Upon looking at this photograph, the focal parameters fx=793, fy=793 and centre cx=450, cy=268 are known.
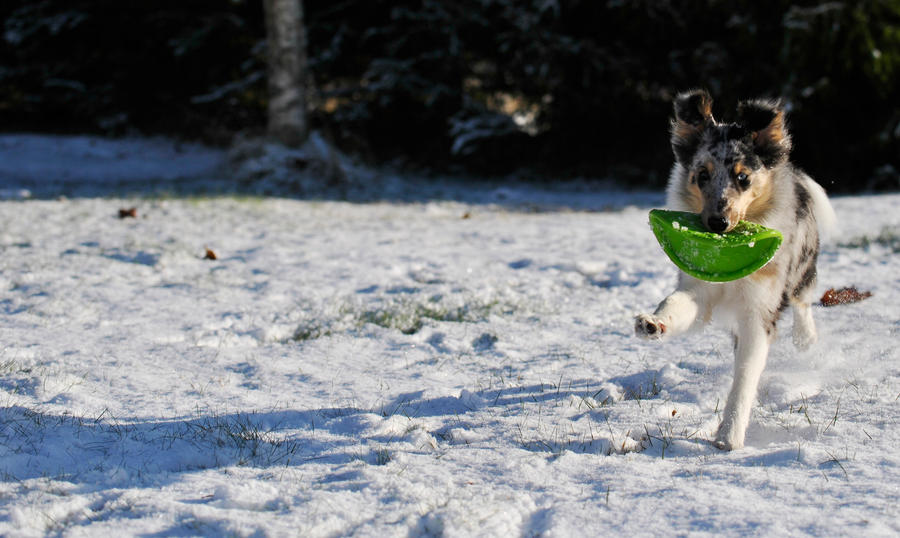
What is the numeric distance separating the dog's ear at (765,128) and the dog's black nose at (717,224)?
0.59 m

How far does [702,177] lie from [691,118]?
0.48 metres

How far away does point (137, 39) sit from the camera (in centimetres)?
1675

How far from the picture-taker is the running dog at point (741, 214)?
3.88 m

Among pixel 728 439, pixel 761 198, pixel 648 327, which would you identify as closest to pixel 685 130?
pixel 761 198

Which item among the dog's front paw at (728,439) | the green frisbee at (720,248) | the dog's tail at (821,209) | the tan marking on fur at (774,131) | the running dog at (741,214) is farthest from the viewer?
the dog's tail at (821,209)

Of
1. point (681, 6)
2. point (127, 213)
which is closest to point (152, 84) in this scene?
point (127, 213)

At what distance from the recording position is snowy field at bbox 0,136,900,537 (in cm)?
296

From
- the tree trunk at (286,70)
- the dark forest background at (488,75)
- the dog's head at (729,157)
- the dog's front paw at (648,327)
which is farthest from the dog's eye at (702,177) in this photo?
the tree trunk at (286,70)

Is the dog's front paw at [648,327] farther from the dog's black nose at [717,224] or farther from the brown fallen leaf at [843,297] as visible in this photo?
the brown fallen leaf at [843,297]

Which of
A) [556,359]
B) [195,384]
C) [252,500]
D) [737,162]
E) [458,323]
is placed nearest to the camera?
[252,500]

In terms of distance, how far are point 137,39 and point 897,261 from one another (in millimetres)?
15057

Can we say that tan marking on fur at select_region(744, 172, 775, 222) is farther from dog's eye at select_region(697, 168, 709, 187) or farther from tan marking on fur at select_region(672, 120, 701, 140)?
tan marking on fur at select_region(672, 120, 701, 140)

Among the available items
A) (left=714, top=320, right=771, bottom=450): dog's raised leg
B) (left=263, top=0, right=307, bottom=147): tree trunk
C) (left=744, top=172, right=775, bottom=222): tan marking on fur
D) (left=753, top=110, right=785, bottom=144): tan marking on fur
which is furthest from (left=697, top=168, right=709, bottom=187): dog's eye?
(left=263, top=0, right=307, bottom=147): tree trunk

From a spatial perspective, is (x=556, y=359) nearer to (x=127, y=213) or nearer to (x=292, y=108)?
(x=127, y=213)
